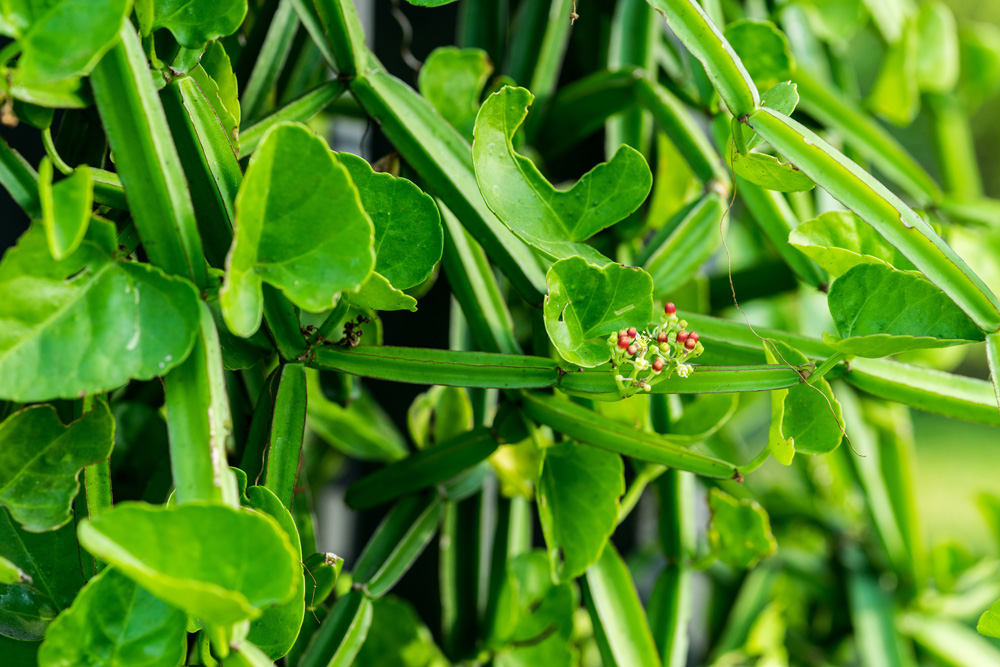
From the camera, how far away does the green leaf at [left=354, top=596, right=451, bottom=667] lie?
246 millimetres

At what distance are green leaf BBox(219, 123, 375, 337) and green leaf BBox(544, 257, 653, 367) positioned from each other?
5 cm

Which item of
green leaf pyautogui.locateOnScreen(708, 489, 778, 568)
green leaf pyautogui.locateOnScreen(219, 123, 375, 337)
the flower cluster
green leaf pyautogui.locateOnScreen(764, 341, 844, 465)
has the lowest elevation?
green leaf pyautogui.locateOnScreen(708, 489, 778, 568)

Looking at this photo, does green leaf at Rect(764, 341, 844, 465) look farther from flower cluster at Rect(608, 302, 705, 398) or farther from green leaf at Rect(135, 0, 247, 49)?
green leaf at Rect(135, 0, 247, 49)

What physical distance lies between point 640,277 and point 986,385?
4.5 inches

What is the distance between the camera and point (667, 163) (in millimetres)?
287

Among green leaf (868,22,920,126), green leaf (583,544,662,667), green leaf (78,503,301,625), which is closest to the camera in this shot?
green leaf (78,503,301,625)

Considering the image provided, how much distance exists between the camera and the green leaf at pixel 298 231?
123 millimetres

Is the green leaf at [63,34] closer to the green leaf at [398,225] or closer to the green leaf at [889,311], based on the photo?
the green leaf at [398,225]

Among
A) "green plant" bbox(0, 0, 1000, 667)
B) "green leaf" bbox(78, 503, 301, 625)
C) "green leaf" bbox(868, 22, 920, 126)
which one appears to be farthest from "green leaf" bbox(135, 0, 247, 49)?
"green leaf" bbox(868, 22, 920, 126)

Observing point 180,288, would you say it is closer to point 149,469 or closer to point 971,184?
point 149,469

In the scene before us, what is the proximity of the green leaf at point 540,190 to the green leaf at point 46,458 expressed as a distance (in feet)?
0.32

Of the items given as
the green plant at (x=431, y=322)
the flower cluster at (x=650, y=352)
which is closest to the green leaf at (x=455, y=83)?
the green plant at (x=431, y=322)

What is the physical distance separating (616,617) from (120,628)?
15cm

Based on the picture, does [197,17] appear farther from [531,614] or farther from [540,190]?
[531,614]
